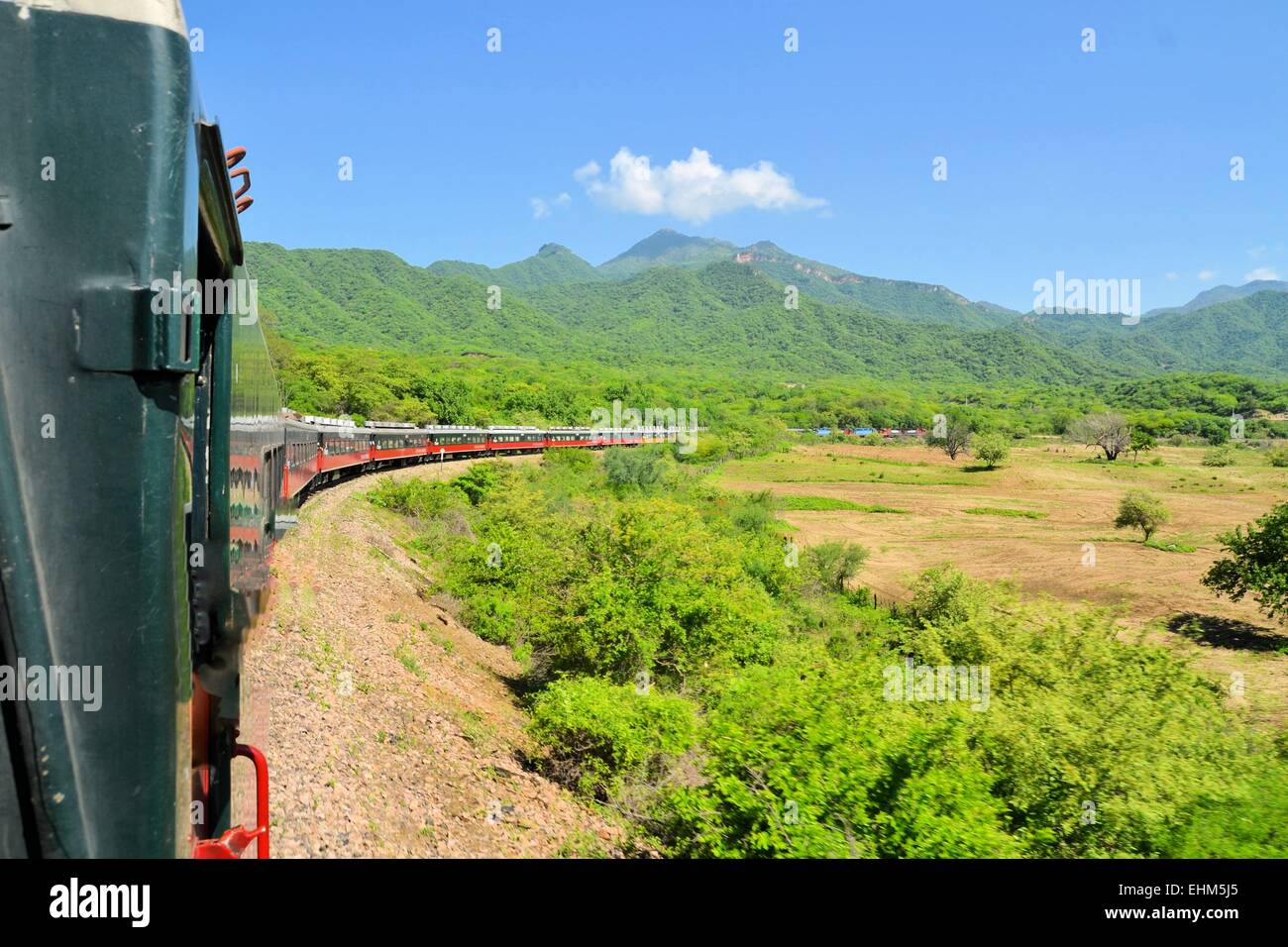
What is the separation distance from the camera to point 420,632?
618 inches

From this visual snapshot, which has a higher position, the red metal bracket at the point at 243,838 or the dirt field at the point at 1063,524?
the red metal bracket at the point at 243,838

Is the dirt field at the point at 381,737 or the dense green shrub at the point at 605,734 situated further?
the dense green shrub at the point at 605,734

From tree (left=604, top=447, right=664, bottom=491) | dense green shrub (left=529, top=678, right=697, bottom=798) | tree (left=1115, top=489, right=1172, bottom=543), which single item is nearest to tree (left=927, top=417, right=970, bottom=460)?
tree (left=1115, top=489, right=1172, bottom=543)

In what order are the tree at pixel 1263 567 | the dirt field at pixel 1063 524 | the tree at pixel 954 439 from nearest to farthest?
the tree at pixel 1263 567, the dirt field at pixel 1063 524, the tree at pixel 954 439

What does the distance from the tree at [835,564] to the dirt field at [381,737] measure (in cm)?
1719

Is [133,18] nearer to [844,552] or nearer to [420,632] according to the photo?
[420,632]

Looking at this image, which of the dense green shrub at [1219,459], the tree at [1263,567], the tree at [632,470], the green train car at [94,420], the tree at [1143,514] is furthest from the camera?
the dense green shrub at [1219,459]

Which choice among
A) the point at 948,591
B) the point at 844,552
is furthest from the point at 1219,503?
the point at 948,591

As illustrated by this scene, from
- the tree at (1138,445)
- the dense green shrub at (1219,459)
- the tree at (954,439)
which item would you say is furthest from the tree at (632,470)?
the tree at (1138,445)

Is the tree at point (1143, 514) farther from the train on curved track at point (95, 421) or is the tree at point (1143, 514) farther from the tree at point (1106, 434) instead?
the train on curved track at point (95, 421)

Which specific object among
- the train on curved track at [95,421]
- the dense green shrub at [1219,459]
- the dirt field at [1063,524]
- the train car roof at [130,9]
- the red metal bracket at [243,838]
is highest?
the train car roof at [130,9]

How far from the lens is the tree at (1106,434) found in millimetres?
92375

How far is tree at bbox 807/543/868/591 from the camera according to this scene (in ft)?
102

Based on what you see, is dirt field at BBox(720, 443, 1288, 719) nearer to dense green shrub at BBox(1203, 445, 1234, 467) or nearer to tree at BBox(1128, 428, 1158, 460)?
dense green shrub at BBox(1203, 445, 1234, 467)
